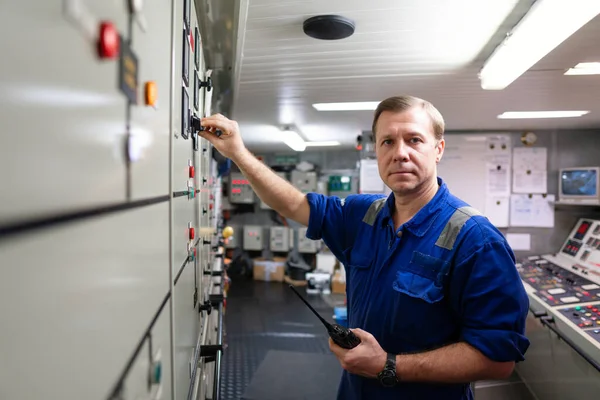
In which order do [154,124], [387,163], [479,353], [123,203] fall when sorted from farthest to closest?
[387,163] → [479,353] → [154,124] → [123,203]

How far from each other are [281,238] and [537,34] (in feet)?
21.6

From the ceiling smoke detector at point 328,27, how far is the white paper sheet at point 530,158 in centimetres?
330

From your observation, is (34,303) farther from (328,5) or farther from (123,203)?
(328,5)

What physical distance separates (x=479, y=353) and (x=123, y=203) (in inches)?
46.9

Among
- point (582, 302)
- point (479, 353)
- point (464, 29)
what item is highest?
point (464, 29)

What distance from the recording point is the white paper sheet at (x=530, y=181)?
4.09m

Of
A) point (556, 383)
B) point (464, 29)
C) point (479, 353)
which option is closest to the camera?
point (479, 353)

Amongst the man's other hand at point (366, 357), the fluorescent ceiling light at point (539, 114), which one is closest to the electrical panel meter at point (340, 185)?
the fluorescent ceiling light at point (539, 114)

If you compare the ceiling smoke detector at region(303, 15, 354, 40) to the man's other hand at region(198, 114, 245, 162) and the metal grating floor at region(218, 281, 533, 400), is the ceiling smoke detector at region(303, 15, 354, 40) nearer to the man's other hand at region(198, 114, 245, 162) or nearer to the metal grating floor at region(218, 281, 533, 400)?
the man's other hand at region(198, 114, 245, 162)

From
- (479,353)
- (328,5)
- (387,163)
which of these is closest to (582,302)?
(479,353)

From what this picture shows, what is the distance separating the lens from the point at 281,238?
25.5 feet

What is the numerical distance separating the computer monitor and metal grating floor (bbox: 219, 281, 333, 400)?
3.18 metres

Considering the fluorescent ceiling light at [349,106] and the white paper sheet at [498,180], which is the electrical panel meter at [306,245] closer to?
the white paper sheet at [498,180]

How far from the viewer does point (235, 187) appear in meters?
7.79
